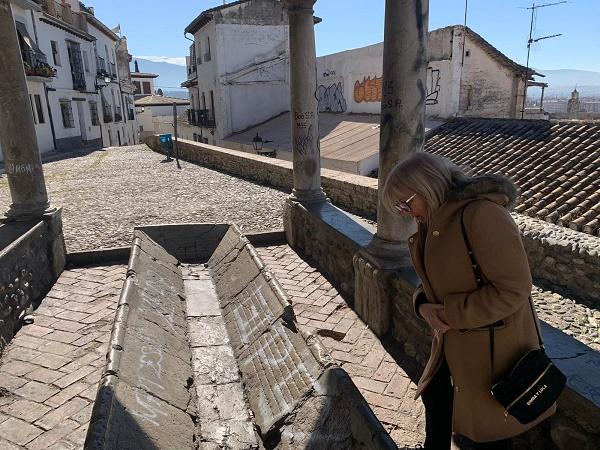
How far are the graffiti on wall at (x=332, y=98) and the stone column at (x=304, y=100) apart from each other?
45.0ft

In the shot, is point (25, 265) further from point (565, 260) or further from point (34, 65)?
point (34, 65)

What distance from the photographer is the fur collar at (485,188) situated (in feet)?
5.22

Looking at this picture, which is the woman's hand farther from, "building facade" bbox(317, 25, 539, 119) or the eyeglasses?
"building facade" bbox(317, 25, 539, 119)

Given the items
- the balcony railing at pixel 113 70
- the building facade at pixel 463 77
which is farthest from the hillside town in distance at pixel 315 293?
the balcony railing at pixel 113 70

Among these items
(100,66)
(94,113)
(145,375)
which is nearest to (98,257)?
(145,375)

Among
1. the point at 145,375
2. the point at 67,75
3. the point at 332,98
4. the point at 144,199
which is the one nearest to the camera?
the point at 145,375

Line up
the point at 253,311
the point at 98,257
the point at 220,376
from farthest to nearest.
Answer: the point at 98,257, the point at 253,311, the point at 220,376

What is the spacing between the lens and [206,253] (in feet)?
20.2

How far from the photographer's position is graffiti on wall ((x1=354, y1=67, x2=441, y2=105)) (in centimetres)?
1479

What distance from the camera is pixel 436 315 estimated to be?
5.84 ft

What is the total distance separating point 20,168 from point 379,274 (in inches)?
173

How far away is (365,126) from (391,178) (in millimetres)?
14864

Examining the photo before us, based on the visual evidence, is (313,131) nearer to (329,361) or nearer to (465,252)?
(329,361)

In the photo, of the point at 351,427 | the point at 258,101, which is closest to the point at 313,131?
the point at 351,427
